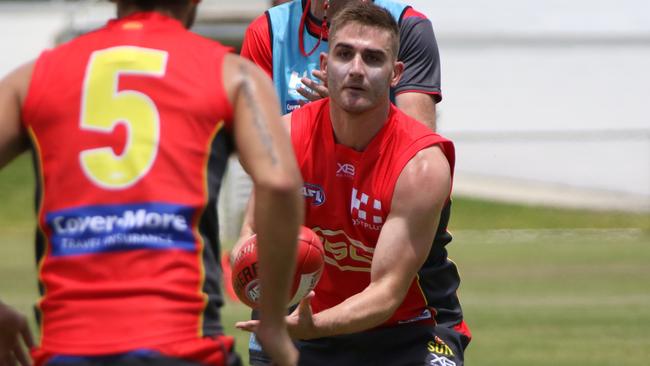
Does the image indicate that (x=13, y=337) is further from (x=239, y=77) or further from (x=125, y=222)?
(x=239, y=77)

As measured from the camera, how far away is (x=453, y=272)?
6.43m

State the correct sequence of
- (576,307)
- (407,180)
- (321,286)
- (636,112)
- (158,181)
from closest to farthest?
(158,181) → (407,180) → (321,286) → (576,307) → (636,112)

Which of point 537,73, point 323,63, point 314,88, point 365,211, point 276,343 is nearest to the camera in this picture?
point 276,343

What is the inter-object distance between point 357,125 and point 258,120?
230 cm

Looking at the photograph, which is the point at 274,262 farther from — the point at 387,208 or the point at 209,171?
the point at 387,208

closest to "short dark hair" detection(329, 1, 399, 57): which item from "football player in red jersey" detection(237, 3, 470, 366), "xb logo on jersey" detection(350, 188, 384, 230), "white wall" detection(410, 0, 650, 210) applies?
"football player in red jersey" detection(237, 3, 470, 366)

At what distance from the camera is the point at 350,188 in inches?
234

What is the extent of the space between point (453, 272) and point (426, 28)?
119cm

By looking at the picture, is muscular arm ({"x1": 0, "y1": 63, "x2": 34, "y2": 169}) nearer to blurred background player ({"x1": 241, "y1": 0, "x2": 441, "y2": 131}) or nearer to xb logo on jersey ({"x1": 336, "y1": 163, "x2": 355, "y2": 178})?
xb logo on jersey ({"x1": 336, "y1": 163, "x2": 355, "y2": 178})

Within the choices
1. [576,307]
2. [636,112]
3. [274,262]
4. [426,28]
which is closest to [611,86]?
[636,112]

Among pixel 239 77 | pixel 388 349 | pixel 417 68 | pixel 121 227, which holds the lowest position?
pixel 388 349

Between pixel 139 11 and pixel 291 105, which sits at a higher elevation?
pixel 139 11

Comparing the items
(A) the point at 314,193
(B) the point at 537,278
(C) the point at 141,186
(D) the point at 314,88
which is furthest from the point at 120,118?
→ (B) the point at 537,278

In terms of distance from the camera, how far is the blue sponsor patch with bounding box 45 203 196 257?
363 cm
